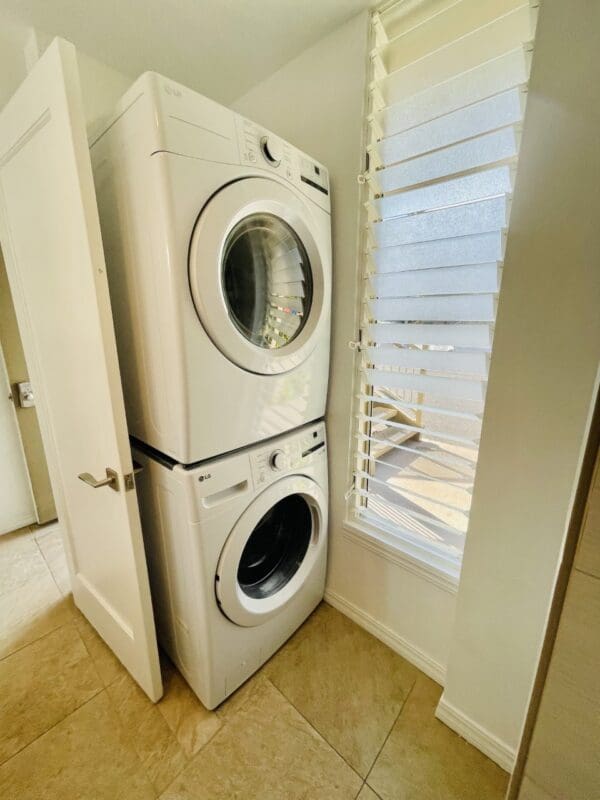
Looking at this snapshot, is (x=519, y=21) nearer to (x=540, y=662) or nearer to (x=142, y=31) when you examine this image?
(x=142, y=31)

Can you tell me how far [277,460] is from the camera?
1.05m

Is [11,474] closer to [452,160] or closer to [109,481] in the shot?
[109,481]

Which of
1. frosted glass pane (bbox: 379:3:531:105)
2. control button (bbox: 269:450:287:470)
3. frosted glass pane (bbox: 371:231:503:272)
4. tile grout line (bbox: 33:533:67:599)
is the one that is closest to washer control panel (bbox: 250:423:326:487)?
control button (bbox: 269:450:287:470)

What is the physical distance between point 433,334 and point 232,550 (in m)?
0.90

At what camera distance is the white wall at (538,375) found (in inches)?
25.1

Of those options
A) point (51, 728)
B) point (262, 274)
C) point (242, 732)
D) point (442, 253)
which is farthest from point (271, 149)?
point (51, 728)

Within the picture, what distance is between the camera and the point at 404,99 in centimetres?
97

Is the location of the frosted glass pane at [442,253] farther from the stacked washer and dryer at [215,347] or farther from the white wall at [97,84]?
the white wall at [97,84]

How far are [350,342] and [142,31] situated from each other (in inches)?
49.1

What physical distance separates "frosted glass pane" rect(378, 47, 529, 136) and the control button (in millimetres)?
1081

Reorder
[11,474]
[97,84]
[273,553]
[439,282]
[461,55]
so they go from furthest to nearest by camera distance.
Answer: [11,474], [273,553], [97,84], [439,282], [461,55]

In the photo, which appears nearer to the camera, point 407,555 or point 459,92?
point 459,92

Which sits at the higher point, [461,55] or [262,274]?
[461,55]

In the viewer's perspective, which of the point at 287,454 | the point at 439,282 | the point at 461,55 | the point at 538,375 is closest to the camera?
the point at 538,375
